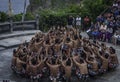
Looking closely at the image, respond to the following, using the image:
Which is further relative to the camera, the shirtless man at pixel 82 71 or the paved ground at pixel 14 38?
the paved ground at pixel 14 38

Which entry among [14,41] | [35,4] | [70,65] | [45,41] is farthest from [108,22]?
[35,4]

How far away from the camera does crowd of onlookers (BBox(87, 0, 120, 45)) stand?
30.8m

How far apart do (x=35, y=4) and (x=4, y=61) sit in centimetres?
2997

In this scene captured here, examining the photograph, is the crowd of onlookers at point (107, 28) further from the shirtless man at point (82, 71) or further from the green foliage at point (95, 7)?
the shirtless man at point (82, 71)

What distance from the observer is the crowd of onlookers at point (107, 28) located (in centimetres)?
3083

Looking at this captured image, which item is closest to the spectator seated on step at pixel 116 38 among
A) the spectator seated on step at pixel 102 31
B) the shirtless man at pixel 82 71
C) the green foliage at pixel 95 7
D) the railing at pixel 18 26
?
the spectator seated on step at pixel 102 31

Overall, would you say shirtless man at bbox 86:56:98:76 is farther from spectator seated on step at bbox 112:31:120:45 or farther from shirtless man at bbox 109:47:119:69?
spectator seated on step at bbox 112:31:120:45

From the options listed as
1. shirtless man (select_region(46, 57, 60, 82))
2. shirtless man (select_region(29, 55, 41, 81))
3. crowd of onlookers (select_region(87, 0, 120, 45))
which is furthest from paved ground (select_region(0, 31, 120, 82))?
crowd of onlookers (select_region(87, 0, 120, 45))

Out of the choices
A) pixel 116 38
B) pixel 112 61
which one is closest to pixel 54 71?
pixel 112 61

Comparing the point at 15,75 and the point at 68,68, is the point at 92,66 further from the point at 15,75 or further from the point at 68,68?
the point at 15,75

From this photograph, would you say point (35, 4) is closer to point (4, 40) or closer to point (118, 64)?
point (4, 40)

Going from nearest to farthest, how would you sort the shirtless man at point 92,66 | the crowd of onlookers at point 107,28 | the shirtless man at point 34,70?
the shirtless man at point 34,70 → the shirtless man at point 92,66 → the crowd of onlookers at point 107,28

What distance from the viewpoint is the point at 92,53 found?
2198 centimetres

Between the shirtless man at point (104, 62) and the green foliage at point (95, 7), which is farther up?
the green foliage at point (95, 7)
